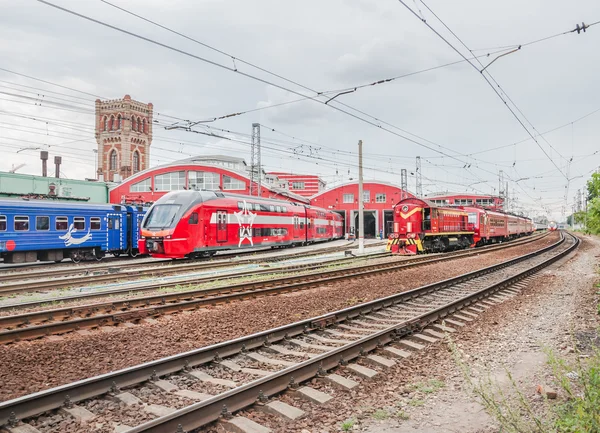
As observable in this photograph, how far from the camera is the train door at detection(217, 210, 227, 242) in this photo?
23.5 m

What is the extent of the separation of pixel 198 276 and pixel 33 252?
417 inches

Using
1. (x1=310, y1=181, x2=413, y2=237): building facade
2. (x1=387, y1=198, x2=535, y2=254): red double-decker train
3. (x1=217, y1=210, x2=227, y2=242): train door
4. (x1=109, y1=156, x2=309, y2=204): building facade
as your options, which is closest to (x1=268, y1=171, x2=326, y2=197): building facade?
(x1=310, y1=181, x2=413, y2=237): building facade

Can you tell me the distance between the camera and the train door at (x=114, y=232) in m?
24.7

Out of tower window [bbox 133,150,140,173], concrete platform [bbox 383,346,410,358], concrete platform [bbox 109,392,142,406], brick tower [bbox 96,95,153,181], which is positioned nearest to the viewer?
concrete platform [bbox 109,392,142,406]

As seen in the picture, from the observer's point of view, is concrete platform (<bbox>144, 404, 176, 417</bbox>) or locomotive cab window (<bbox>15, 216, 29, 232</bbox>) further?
locomotive cab window (<bbox>15, 216, 29, 232</bbox>)

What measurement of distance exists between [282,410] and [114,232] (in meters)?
22.6

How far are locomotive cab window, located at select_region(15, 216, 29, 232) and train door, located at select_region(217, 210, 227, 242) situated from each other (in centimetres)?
881

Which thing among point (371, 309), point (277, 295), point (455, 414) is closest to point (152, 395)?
point (455, 414)

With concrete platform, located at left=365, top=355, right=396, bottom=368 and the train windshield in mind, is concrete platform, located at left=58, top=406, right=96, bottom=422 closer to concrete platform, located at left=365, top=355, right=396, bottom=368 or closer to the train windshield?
concrete platform, located at left=365, top=355, right=396, bottom=368

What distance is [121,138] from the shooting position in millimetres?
76500

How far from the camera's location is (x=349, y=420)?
4.87m

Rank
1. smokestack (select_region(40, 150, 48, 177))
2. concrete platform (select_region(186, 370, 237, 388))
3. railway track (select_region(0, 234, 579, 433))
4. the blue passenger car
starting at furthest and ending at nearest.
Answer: smokestack (select_region(40, 150, 48, 177)) < the blue passenger car < concrete platform (select_region(186, 370, 237, 388)) < railway track (select_region(0, 234, 579, 433))

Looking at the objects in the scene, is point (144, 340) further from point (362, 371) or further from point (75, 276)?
point (75, 276)

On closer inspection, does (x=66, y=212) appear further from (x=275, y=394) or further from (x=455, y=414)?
(x=455, y=414)
